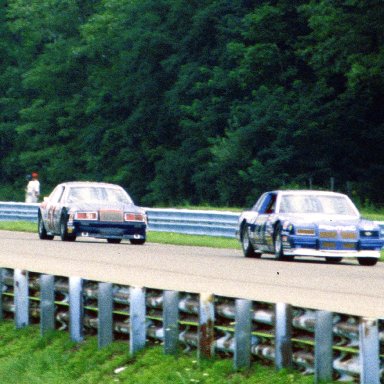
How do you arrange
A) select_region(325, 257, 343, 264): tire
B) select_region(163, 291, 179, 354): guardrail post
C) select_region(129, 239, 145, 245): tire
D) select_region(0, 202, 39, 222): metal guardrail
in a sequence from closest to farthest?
select_region(163, 291, 179, 354): guardrail post → select_region(325, 257, 343, 264): tire → select_region(129, 239, 145, 245): tire → select_region(0, 202, 39, 222): metal guardrail

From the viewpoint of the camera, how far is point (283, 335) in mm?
10422

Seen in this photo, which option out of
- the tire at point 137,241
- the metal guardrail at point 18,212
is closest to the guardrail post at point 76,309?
the tire at point 137,241

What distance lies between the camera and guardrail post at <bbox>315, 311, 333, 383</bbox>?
980 cm

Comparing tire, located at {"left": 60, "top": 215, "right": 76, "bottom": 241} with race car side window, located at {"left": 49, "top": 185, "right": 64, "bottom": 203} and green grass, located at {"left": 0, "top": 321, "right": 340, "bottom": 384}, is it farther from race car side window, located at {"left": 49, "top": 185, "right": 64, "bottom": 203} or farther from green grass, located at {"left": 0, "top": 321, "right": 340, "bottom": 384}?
green grass, located at {"left": 0, "top": 321, "right": 340, "bottom": 384}

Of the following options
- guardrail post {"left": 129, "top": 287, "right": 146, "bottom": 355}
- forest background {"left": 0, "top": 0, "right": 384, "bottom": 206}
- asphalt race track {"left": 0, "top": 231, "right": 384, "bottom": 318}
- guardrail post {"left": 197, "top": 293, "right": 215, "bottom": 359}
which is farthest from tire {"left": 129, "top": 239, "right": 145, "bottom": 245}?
guardrail post {"left": 197, "top": 293, "right": 215, "bottom": 359}

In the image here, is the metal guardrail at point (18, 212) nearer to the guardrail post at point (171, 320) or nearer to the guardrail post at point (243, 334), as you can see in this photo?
the guardrail post at point (171, 320)

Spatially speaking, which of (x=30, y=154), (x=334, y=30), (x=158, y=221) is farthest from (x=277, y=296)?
(x=30, y=154)

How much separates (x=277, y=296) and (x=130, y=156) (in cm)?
6288

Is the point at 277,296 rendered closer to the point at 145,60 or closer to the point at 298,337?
the point at 298,337

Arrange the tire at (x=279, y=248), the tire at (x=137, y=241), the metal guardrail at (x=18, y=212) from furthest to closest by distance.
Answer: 1. the metal guardrail at (x=18, y=212)
2. the tire at (x=137, y=241)
3. the tire at (x=279, y=248)

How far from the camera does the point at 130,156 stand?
8006 centimetres

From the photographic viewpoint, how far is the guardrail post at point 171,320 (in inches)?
470

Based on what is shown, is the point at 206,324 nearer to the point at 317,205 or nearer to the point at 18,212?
the point at 317,205

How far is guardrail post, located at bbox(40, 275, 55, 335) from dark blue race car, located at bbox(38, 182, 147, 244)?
19519 millimetres
